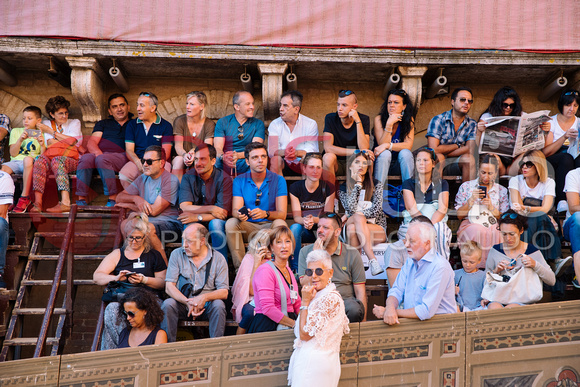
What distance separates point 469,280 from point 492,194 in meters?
1.30

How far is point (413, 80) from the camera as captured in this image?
7785 mm

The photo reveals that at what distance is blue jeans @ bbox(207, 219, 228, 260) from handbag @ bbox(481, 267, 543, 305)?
251 centimetres

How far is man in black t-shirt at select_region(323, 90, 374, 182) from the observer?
7191 millimetres

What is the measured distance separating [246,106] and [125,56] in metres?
1.67

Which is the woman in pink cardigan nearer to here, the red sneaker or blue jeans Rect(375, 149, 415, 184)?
blue jeans Rect(375, 149, 415, 184)

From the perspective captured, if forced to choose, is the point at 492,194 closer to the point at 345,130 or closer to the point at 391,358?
the point at 345,130

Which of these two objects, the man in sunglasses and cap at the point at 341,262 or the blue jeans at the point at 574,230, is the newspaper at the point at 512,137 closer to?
the blue jeans at the point at 574,230

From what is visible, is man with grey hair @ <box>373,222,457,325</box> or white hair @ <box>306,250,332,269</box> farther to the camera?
man with grey hair @ <box>373,222,457,325</box>

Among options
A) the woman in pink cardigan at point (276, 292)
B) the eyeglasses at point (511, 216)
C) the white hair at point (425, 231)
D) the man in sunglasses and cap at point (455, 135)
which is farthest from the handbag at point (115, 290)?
the man in sunglasses and cap at point (455, 135)

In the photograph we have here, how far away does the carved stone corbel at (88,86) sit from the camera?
7.59 metres

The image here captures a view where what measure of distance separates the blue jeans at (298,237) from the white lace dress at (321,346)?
64.8 inches

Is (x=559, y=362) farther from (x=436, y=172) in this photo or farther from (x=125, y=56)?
(x=125, y=56)

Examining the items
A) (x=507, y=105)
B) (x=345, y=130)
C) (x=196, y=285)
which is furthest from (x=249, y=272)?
(x=507, y=105)

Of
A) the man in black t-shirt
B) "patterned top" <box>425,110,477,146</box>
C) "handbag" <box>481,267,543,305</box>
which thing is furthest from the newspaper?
"handbag" <box>481,267,543,305</box>
